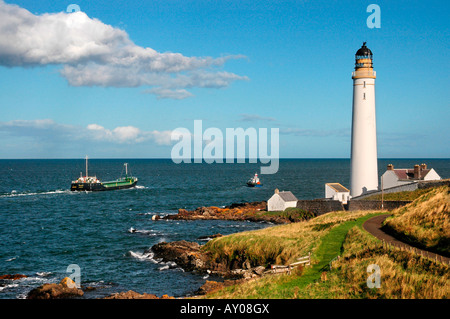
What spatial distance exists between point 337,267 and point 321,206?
34.5m

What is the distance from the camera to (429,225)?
26047 millimetres

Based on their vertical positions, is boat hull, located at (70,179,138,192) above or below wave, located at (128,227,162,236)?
above

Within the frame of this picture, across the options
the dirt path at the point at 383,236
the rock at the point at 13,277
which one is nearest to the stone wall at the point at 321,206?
the dirt path at the point at 383,236

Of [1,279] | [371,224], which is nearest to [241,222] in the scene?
[371,224]

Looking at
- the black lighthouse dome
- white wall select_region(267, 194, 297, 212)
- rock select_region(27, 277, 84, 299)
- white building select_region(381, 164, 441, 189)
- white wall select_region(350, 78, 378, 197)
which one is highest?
the black lighthouse dome

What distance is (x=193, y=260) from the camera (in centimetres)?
3522

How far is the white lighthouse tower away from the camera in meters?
48.7

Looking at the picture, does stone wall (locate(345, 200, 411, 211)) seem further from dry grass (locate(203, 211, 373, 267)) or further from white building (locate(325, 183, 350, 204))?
dry grass (locate(203, 211, 373, 267))

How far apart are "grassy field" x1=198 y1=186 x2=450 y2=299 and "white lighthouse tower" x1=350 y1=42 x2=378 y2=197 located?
16580 millimetres

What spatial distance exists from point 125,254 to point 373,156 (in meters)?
29.4

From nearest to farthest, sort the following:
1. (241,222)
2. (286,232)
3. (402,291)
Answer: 1. (402,291)
2. (286,232)
3. (241,222)
